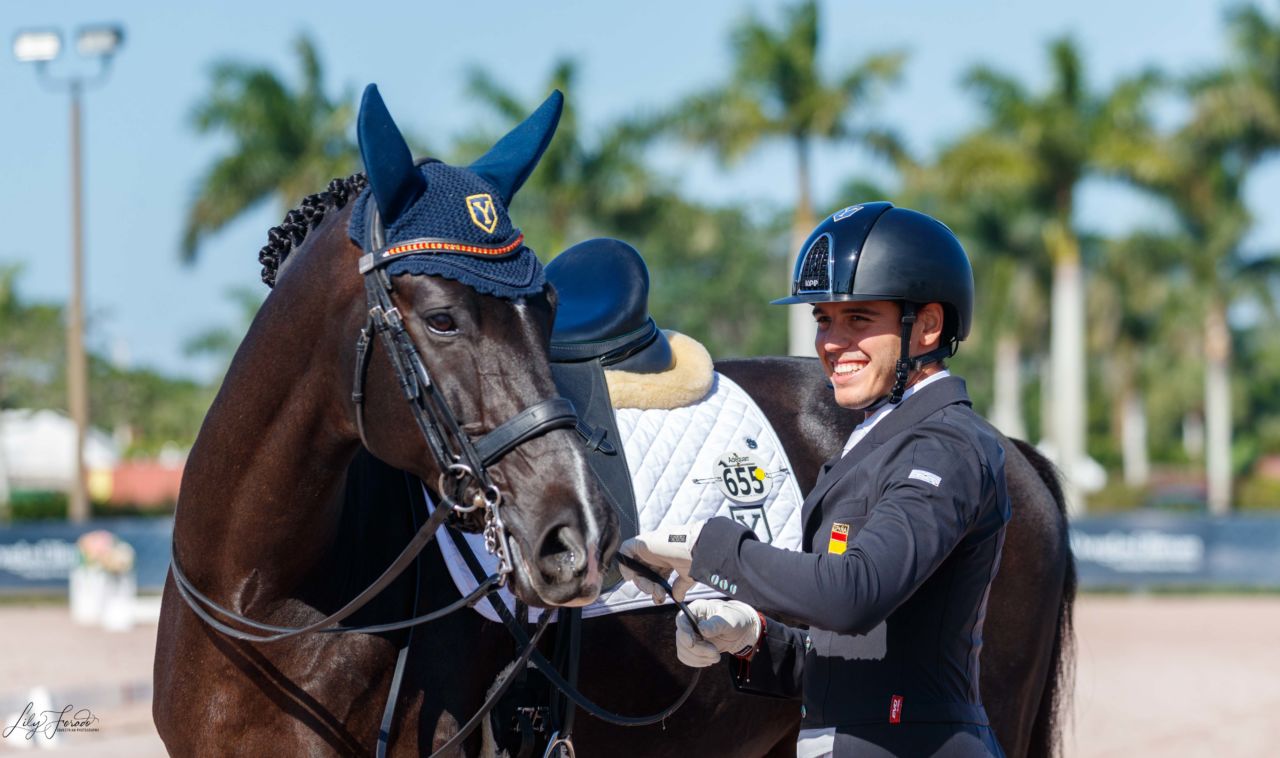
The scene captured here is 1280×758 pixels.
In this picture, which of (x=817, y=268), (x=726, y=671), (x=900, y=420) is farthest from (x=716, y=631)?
(x=726, y=671)

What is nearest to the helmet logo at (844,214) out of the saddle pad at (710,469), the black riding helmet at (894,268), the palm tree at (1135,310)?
the black riding helmet at (894,268)

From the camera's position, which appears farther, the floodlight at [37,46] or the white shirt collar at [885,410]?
the floodlight at [37,46]

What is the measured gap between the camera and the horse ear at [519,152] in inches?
121

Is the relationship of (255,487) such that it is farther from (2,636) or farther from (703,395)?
(2,636)

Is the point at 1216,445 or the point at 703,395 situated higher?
the point at 703,395

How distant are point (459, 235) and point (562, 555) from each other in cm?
69

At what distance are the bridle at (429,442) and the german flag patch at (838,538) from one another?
35cm

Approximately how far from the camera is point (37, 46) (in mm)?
20000

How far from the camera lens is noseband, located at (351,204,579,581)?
2.61 metres

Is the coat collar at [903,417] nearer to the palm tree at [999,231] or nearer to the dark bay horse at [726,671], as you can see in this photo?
the dark bay horse at [726,671]

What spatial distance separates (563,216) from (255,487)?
25617 mm

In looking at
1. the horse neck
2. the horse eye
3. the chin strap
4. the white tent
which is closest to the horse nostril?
the horse eye

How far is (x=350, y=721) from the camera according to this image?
119 inches

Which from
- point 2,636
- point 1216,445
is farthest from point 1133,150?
point 2,636
